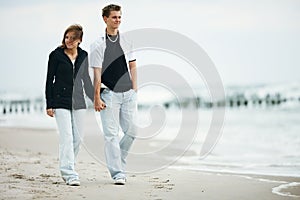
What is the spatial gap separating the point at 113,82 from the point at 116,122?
38cm

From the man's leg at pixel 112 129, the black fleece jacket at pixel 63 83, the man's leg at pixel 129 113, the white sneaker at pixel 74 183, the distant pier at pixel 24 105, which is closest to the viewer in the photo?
the white sneaker at pixel 74 183

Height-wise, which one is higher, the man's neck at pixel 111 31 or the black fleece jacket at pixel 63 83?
the man's neck at pixel 111 31

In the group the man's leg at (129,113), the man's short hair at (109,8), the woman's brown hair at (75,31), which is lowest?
the man's leg at (129,113)

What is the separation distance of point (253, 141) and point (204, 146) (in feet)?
5.54

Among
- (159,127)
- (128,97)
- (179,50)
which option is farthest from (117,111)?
(159,127)

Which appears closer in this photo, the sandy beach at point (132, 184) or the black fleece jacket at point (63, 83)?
the sandy beach at point (132, 184)

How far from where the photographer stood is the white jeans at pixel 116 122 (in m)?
5.54

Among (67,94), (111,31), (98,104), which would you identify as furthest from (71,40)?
(98,104)

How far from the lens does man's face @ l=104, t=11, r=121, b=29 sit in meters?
5.45

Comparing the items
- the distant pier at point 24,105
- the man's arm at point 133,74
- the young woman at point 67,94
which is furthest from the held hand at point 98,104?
the distant pier at point 24,105

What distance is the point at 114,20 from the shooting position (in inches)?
215

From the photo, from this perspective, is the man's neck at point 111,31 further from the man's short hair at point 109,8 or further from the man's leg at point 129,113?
the man's leg at point 129,113

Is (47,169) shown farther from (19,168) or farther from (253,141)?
(253,141)

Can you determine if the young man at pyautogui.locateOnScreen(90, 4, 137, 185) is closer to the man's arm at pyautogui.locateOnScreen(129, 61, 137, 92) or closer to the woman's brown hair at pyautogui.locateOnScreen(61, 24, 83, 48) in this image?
the man's arm at pyautogui.locateOnScreen(129, 61, 137, 92)
